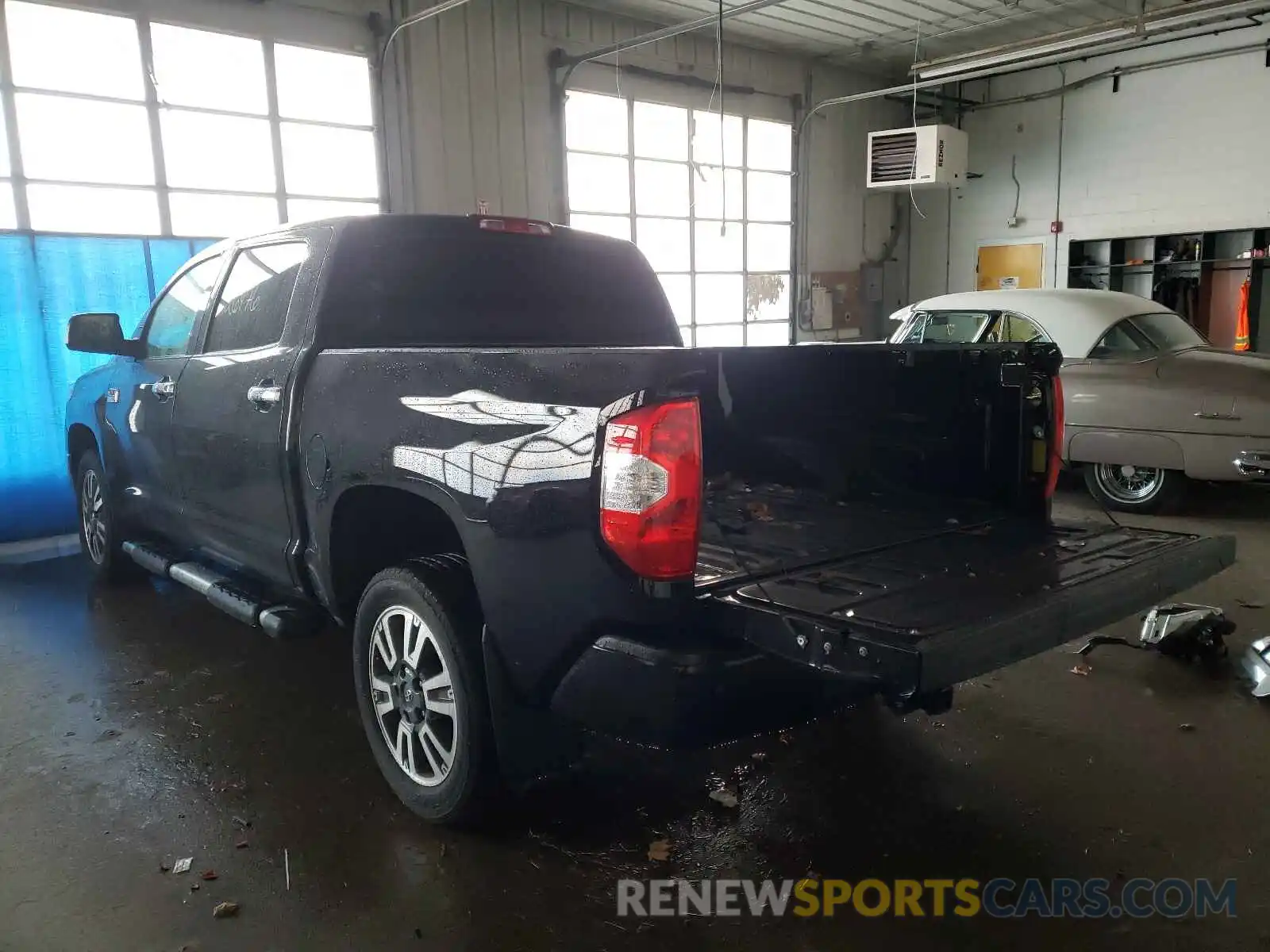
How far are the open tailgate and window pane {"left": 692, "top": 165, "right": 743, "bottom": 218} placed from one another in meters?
9.05

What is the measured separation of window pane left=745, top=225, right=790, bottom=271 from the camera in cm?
1234

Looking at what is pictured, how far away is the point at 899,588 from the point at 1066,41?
305 inches

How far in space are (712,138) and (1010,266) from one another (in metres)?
4.74

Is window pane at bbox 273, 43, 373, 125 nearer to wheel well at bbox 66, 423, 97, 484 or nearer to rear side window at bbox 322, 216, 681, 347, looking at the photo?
wheel well at bbox 66, 423, 97, 484


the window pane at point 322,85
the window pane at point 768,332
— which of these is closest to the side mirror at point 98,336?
the window pane at point 322,85

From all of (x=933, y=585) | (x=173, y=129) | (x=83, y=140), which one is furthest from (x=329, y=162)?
(x=933, y=585)

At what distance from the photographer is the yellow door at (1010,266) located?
505 inches

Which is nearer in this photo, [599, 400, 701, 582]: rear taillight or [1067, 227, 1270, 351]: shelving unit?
[599, 400, 701, 582]: rear taillight

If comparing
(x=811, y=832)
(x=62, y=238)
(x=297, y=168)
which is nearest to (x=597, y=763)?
(x=811, y=832)

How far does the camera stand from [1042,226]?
1271 centimetres

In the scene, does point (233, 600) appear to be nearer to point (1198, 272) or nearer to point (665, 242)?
point (665, 242)

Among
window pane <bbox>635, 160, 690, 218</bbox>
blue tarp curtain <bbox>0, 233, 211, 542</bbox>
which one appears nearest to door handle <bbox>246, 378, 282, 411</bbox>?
blue tarp curtain <bbox>0, 233, 211, 542</bbox>

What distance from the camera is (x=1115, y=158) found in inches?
469

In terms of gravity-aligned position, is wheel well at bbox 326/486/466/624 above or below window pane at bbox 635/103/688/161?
below
